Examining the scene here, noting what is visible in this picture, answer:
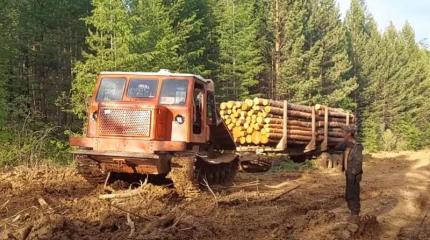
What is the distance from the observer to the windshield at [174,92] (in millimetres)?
11391

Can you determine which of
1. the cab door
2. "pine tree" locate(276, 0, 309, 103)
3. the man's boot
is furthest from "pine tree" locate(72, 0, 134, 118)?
the man's boot

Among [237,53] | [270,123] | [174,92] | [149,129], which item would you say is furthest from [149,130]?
[237,53]

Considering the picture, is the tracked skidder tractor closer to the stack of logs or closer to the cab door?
the cab door

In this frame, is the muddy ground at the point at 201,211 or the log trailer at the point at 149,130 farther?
the log trailer at the point at 149,130

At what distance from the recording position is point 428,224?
30.2ft

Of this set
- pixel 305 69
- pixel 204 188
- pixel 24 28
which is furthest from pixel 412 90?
pixel 204 188

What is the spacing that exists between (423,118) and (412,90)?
11.5ft

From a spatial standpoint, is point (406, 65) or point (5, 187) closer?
point (5, 187)

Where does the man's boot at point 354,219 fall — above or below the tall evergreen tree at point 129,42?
below

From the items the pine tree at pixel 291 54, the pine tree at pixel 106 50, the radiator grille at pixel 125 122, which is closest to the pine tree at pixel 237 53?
the pine tree at pixel 291 54

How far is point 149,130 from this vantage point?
10734 mm

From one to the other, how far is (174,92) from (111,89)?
135 cm

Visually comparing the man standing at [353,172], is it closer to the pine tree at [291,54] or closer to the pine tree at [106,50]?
the pine tree at [106,50]

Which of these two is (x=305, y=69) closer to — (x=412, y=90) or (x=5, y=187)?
(x=412, y=90)
